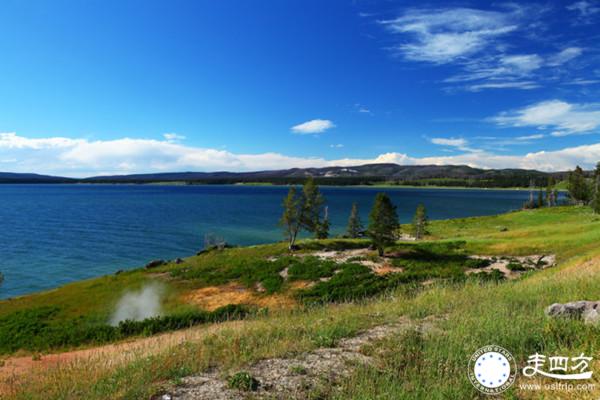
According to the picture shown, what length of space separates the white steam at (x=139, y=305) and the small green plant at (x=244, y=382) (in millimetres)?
23935

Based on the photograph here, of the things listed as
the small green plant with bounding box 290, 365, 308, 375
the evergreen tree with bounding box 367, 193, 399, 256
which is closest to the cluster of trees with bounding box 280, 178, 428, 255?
the evergreen tree with bounding box 367, 193, 399, 256

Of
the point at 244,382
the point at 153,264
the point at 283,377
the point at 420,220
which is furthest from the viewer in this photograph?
the point at 420,220

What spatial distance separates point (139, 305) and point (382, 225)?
2827 cm

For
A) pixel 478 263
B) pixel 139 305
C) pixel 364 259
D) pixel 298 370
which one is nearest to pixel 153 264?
pixel 139 305

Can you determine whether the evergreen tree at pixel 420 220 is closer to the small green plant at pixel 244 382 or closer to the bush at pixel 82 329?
the bush at pixel 82 329

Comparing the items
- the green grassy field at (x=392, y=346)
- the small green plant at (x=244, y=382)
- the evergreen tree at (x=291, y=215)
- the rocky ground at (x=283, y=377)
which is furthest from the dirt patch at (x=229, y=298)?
the evergreen tree at (x=291, y=215)

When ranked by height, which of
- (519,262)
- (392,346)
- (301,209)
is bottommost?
(519,262)

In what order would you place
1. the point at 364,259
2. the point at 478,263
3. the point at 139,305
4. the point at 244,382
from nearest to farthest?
the point at 244,382 < the point at 139,305 < the point at 478,263 < the point at 364,259

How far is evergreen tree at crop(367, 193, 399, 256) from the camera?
40875mm

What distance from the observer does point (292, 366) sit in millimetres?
7016

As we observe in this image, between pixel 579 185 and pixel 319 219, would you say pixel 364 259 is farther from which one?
pixel 579 185

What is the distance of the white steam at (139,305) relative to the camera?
2762cm

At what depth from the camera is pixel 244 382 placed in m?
6.24

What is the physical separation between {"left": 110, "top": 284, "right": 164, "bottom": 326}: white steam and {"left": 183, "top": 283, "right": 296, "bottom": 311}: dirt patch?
294 centimetres
